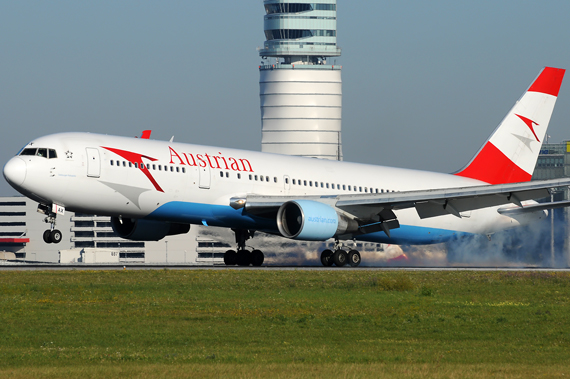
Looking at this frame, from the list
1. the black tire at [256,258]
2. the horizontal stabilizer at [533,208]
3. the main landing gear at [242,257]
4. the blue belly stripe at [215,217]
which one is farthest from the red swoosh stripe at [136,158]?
the horizontal stabilizer at [533,208]

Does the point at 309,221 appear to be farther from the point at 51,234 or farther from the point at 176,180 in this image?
the point at 51,234

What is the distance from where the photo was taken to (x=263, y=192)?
118 feet

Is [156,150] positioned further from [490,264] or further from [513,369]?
[513,369]

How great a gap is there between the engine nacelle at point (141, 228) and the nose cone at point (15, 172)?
21.9 ft

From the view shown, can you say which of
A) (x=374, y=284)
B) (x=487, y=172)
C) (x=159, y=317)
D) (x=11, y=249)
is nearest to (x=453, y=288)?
(x=374, y=284)

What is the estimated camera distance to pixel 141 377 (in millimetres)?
12227

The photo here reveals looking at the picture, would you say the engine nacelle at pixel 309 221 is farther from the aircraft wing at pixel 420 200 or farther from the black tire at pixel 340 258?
the black tire at pixel 340 258

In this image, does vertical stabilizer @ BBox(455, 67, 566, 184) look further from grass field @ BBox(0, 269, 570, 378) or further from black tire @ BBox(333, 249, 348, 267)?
grass field @ BBox(0, 269, 570, 378)

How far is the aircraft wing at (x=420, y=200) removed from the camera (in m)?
34.2

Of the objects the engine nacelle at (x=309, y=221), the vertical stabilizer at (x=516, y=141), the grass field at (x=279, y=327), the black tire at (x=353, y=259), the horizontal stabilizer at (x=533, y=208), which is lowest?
the grass field at (x=279, y=327)

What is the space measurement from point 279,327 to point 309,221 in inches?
619

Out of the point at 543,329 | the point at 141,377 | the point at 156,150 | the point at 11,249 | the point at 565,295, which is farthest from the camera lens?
the point at 11,249

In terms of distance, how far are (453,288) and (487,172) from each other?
60.1ft

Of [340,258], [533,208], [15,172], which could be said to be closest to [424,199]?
[340,258]
